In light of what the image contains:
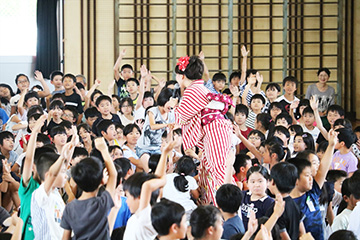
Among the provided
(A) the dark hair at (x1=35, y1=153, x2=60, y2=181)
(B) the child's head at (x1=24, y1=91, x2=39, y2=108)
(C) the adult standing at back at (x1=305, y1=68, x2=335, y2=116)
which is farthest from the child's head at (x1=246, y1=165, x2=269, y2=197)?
(C) the adult standing at back at (x1=305, y1=68, x2=335, y2=116)

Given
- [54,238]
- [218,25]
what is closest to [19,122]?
[54,238]

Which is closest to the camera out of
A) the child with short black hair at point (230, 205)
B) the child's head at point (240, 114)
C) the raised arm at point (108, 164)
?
the raised arm at point (108, 164)

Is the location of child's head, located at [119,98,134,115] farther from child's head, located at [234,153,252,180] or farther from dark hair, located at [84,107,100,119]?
child's head, located at [234,153,252,180]

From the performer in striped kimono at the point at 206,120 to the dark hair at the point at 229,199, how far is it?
0.96 meters

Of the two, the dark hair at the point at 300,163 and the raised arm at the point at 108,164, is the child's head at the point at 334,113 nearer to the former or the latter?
the dark hair at the point at 300,163

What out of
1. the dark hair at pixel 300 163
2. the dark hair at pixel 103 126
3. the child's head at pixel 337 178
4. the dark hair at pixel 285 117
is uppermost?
the dark hair at pixel 285 117

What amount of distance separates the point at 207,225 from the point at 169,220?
0.20 metres

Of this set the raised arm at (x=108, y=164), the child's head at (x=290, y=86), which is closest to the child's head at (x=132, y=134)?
the child's head at (x=290, y=86)

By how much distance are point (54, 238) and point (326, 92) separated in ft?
17.5

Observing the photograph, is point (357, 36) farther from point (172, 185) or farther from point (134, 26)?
Result: point (172, 185)

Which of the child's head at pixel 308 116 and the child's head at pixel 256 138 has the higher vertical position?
the child's head at pixel 308 116

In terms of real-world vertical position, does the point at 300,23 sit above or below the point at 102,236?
above

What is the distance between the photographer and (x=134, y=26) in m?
9.70

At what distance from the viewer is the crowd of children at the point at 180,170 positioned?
2744mm
